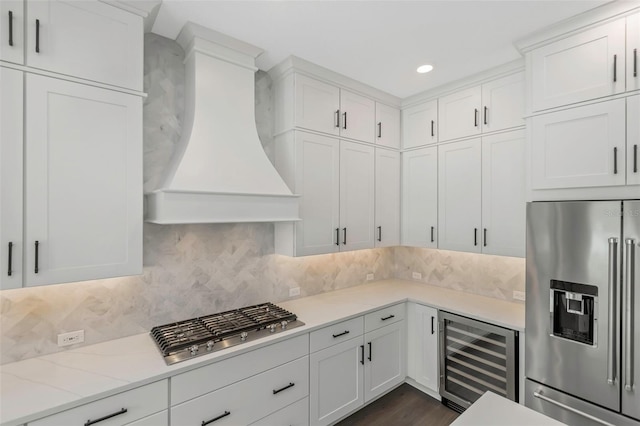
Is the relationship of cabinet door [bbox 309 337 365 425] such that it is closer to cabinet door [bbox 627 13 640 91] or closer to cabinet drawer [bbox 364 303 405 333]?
cabinet drawer [bbox 364 303 405 333]

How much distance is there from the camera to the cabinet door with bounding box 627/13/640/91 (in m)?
1.76

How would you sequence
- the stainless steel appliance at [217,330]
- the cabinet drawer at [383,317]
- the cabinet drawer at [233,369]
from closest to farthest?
the cabinet drawer at [233,369] → the stainless steel appliance at [217,330] → the cabinet drawer at [383,317]

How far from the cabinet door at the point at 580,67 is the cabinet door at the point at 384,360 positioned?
2103 millimetres

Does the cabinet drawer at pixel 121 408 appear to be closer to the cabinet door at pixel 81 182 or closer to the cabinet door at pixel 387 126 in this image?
the cabinet door at pixel 81 182

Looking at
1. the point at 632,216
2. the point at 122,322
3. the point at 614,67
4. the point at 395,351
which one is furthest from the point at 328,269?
the point at 614,67

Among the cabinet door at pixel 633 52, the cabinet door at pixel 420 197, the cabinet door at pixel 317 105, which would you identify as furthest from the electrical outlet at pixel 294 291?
the cabinet door at pixel 633 52

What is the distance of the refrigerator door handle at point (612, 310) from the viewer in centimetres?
171

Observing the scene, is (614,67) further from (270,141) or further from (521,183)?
(270,141)

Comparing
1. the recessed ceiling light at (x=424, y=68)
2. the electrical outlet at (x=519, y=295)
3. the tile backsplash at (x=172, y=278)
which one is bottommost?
the electrical outlet at (x=519, y=295)

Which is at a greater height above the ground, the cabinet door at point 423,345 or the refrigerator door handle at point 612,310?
the refrigerator door handle at point 612,310

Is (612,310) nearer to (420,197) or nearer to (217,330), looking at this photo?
(420,197)

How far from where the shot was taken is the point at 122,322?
1.98 metres

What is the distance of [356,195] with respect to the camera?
2936mm

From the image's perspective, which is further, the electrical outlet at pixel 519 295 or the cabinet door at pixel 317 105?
the electrical outlet at pixel 519 295
